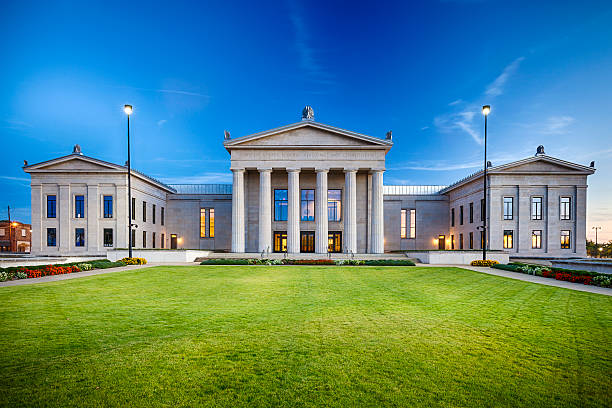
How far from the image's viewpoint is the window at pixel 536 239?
143ft

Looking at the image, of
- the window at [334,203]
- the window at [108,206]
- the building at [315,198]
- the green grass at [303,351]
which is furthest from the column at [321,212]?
the green grass at [303,351]

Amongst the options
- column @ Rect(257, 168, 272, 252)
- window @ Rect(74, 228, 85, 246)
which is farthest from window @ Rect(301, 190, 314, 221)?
window @ Rect(74, 228, 85, 246)

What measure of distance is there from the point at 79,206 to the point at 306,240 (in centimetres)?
3016

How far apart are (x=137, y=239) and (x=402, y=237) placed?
131 ft

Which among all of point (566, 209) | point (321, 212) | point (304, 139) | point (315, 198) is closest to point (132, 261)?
point (321, 212)

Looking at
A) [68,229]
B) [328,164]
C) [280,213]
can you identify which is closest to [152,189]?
[68,229]

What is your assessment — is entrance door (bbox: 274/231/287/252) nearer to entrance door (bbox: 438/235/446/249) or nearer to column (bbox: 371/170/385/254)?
column (bbox: 371/170/385/254)

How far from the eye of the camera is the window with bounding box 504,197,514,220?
43.7 metres

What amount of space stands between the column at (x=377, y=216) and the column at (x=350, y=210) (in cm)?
232

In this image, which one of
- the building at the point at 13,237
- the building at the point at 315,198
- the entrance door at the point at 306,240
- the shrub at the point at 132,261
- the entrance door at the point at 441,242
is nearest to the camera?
the shrub at the point at 132,261

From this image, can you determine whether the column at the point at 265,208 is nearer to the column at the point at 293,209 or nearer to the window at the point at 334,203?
the column at the point at 293,209

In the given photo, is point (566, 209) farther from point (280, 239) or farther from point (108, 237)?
point (108, 237)

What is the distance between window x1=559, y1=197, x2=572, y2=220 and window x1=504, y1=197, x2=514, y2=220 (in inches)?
248

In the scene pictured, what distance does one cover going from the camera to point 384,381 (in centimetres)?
554
